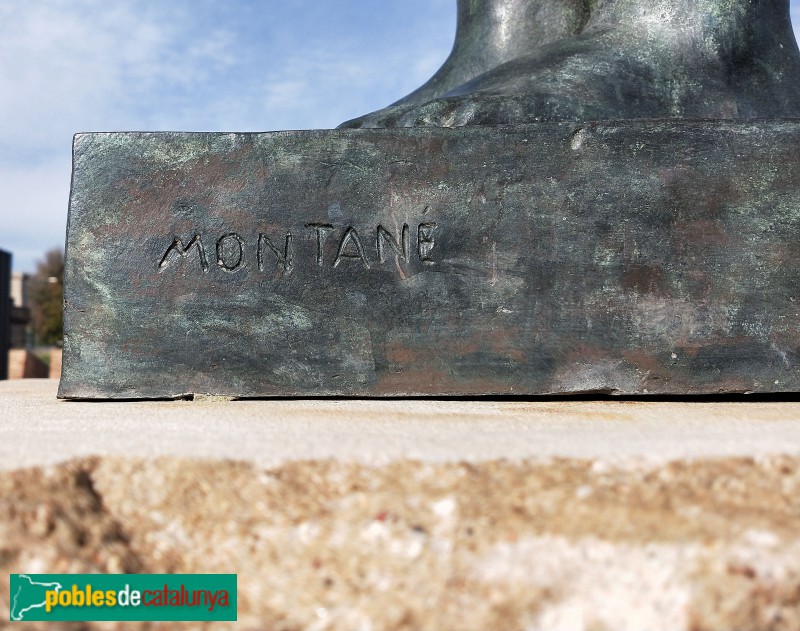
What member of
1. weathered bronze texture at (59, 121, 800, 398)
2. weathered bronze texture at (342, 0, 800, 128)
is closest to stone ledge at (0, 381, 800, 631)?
weathered bronze texture at (59, 121, 800, 398)

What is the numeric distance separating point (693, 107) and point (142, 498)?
70.3 inches

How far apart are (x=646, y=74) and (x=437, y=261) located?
0.83 meters

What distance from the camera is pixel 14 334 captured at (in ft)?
62.6

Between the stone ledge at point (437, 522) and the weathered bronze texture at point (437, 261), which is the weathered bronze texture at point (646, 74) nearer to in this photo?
the weathered bronze texture at point (437, 261)

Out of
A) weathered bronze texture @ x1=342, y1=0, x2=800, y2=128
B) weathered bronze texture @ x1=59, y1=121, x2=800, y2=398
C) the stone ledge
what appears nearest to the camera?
the stone ledge

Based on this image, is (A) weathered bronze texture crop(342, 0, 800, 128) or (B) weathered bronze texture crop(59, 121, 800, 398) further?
(A) weathered bronze texture crop(342, 0, 800, 128)

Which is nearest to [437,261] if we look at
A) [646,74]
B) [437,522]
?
[646,74]

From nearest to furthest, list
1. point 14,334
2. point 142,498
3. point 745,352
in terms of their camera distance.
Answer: point 142,498, point 745,352, point 14,334

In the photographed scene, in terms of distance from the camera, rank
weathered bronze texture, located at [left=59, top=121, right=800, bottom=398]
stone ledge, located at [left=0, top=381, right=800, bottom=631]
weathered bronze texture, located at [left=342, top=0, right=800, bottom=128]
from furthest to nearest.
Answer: weathered bronze texture, located at [left=342, top=0, right=800, bottom=128] < weathered bronze texture, located at [left=59, top=121, right=800, bottom=398] < stone ledge, located at [left=0, top=381, right=800, bottom=631]

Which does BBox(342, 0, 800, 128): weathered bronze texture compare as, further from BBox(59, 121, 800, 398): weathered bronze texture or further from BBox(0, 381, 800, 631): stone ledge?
BBox(0, 381, 800, 631): stone ledge

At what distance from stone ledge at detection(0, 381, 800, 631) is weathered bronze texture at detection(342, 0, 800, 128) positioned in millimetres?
1008

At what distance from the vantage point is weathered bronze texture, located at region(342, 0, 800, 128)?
6.48 ft

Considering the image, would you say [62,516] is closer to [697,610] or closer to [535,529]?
[535,529]

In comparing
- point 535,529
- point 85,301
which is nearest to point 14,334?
point 85,301
